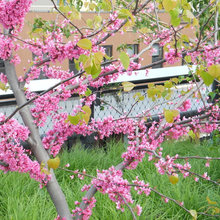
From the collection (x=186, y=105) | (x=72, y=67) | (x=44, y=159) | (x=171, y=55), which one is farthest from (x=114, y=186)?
(x=72, y=67)

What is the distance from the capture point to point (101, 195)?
3477 millimetres

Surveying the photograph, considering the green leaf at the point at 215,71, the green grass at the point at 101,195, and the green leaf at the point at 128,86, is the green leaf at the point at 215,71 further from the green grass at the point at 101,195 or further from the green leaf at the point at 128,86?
the green grass at the point at 101,195

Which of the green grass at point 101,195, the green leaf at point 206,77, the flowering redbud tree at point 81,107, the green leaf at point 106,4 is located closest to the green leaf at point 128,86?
the flowering redbud tree at point 81,107

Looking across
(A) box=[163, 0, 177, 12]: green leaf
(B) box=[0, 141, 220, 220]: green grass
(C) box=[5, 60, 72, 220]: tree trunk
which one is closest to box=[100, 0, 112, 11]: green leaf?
(A) box=[163, 0, 177, 12]: green leaf

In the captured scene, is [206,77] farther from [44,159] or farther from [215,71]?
[44,159]

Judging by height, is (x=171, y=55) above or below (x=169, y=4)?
below

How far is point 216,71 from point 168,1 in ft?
1.50

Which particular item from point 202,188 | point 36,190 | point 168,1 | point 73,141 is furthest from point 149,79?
point 168,1

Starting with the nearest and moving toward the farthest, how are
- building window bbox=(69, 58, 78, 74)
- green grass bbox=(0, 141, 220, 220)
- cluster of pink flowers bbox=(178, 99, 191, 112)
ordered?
cluster of pink flowers bbox=(178, 99, 191, 112) < green grass bbox=(0, 141, 220, 220) < building window bbox=(69, 58, 78, 74)

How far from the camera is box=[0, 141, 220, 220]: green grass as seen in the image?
10.2 feet

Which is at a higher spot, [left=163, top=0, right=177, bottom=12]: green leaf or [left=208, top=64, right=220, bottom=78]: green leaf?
[left=163, top=0, right=177, bottom=12]: green leaf

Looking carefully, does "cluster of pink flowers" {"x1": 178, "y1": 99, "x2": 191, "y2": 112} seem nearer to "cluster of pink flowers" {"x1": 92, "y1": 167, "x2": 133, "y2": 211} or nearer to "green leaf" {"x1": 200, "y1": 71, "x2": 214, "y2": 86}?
"cluster of pink flowers" {"x1": 92, "y1": 167, "x2": 133, "y2": 211}

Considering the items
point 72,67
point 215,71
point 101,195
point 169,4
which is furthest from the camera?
point 72,67

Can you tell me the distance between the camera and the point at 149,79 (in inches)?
233
